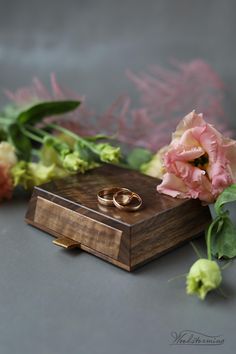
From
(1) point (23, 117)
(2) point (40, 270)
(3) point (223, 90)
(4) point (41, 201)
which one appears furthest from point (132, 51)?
(2) point (40, 270)

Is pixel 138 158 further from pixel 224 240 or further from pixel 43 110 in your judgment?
pixel 224 240

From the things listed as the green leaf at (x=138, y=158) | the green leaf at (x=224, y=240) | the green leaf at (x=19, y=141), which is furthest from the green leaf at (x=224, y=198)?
the green leaf at (x=19, y=141)

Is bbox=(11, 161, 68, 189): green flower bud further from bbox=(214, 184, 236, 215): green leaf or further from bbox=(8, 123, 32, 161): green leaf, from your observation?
bbox=(214, 184, 236, 215): green leaf

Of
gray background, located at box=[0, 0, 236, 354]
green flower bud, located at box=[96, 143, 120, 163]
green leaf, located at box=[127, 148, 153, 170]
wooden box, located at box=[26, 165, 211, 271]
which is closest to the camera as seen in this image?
gray background, located at box=[0, 0, 236, 354]

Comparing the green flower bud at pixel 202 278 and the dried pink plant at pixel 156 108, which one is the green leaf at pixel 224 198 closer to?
the green flower bud at pixel 202 278

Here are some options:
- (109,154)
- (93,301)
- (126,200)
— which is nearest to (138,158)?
(109,154)

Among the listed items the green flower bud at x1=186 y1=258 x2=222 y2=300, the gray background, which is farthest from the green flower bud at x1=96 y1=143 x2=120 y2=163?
the green flower bud at x1=186 y1=258 x2=222 y2=300
